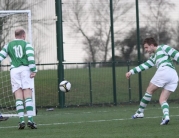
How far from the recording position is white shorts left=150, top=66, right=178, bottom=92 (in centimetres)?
1089

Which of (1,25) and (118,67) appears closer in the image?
(1,25)

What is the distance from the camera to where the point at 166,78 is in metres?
10.9

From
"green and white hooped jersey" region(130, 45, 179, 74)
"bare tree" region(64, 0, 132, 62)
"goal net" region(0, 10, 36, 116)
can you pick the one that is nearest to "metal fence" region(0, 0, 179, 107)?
"bare tree" region(64, 0, 132, 62)

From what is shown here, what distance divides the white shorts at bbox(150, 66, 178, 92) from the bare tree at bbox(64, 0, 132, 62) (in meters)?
7.76

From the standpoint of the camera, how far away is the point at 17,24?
17656 mm

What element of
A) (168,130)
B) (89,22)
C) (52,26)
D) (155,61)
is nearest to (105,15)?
(89,22)

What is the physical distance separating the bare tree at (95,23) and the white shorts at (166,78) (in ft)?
25.5

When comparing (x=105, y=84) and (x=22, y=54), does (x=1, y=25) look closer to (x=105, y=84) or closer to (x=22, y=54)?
(x=105, y=84)

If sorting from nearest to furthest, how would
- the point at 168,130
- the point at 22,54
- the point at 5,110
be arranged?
the point at 168,130 < the point at 22,54 < the point at 5,110

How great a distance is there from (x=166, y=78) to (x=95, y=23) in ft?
26.8

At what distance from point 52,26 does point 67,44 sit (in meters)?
0.72

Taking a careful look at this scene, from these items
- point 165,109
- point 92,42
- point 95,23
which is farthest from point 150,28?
point 165,109

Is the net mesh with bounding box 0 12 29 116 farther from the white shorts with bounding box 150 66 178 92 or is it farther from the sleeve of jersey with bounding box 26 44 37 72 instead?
the white shorts with bounding box 150 66 178 92

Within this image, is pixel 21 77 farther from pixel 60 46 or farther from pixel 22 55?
pixel 60 46
